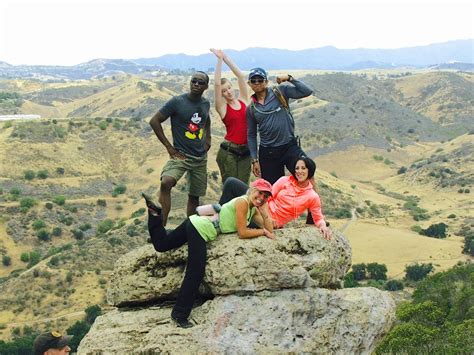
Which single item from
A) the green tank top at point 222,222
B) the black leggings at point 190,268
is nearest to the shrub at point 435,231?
the green tank top at point 222,222

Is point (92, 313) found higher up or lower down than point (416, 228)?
higher up

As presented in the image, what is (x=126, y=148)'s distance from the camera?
70.9m

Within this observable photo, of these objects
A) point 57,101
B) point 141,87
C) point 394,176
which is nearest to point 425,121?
point 394,176

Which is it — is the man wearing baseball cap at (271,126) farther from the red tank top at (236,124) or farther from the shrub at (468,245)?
the shrub at (468,245)

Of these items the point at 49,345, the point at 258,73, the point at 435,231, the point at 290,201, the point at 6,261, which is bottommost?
the point at 6,261

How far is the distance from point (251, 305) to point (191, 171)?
247 centimetres

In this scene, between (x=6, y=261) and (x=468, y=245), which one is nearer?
(x=468, y=245)

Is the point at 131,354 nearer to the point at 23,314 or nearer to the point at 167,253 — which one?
the point at 167,253

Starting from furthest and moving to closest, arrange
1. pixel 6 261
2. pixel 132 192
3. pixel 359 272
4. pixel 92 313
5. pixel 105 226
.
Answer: pixel 132 192 → pixel 105 226 → pixel 6 261 → pixel 359 272 → pixel 92 313

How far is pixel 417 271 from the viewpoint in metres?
38.2

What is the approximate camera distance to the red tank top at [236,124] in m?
8.62

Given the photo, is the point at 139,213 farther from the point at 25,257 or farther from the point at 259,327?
the point at 259,327

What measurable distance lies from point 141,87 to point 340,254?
362 feet

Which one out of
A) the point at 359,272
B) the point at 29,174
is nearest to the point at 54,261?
the point at 359,272
